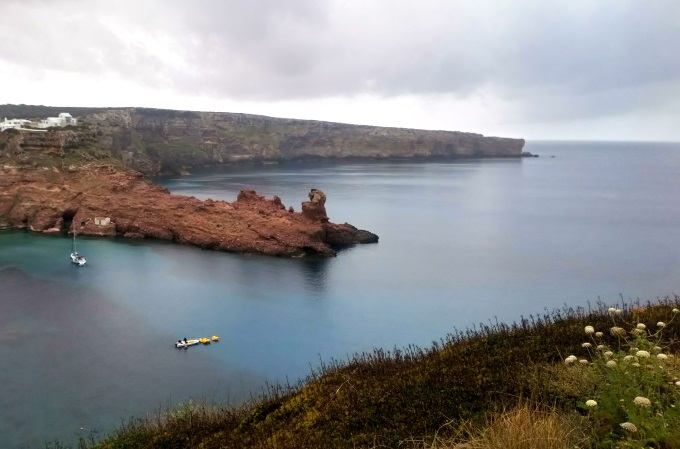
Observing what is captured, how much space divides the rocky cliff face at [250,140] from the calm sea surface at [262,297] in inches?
2308

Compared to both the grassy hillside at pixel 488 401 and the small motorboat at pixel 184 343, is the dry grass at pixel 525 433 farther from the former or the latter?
the small motorboat at pixel 184 343

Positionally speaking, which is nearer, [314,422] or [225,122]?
[314,422]

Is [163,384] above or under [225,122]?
under

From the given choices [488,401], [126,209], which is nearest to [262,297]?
[126,209]

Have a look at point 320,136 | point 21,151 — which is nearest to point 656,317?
point 21,151

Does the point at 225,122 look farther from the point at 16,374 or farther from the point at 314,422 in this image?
the point at 314,422

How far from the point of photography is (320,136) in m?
156

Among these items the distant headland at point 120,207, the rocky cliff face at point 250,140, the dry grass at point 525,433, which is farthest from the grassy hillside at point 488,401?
the rocky cliff face at point 250,140

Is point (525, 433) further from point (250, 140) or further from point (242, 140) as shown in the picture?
point (250, 140)

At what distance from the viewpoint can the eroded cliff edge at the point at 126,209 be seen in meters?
44.7

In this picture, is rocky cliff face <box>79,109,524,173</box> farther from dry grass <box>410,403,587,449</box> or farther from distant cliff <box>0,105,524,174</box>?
dry grass <box>410,403,587,449</box>

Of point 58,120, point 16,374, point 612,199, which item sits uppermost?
point 58,120

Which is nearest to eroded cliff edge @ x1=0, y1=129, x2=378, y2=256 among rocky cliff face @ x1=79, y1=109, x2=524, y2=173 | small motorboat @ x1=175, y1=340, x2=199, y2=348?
small motorboat @ x1=175, y1=340, x2=199, y2=348

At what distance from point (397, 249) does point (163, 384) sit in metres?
28.4
